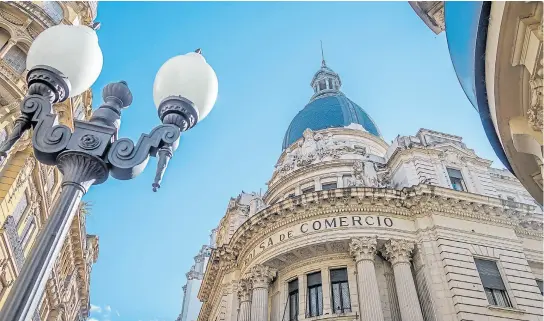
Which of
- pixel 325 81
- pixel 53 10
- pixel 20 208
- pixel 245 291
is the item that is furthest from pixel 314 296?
pixel 325 81

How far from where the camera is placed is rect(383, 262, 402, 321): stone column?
20.6 metres

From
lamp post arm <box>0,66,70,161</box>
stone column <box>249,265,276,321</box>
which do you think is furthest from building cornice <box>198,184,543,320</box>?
lamp post arm <box>0,66,70,161</box>

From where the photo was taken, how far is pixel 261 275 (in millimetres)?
23156

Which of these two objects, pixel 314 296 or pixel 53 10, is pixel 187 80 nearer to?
pixel 314 296

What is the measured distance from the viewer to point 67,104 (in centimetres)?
2133

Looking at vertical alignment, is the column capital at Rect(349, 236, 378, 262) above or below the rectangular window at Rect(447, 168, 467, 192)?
below

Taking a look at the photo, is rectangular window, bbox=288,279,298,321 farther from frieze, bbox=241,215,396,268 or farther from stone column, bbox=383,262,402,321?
stone column, bbox=383,262,402,321

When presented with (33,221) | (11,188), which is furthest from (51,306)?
(11,188)

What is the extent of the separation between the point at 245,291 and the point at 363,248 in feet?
22.7

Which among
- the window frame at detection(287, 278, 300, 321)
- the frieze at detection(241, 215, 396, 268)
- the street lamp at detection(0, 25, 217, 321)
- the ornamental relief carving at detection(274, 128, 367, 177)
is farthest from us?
the ornamental relief carving at detection(274, 128, 367, 177)

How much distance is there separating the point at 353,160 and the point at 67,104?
1667 cm

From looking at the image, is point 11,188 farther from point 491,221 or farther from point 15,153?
point 491,221

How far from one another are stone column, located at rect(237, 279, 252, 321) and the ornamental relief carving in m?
8.80

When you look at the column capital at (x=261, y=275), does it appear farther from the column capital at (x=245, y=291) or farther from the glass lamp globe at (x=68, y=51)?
the glass lamp globe at (x=68, y=51)
